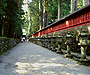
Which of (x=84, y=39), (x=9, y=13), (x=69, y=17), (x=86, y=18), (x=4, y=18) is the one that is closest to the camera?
(x=84, y=39)

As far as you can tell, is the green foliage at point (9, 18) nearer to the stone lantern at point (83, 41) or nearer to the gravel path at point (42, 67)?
the gravel path at point (42, 67)

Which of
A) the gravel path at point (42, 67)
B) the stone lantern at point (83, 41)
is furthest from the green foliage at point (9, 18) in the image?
the stone lantern at point (83, 41)

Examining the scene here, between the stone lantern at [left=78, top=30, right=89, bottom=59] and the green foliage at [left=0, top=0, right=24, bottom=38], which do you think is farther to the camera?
the green foliage at [left=0, top=0, right=24, bottom=38]

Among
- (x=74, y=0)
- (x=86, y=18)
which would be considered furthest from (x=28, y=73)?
(x=74, y=0)

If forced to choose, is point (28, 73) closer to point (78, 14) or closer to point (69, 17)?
point (78, 14)

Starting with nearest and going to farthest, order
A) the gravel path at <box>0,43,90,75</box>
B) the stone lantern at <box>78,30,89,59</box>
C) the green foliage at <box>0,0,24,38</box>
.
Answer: the gravel path at <box>0,43,90,75</box> → the stone lantern at <box>78,30,89,59</box> → the green foliage at <box>0,0,24,38</box>

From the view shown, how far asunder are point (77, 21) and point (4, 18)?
12.5 m

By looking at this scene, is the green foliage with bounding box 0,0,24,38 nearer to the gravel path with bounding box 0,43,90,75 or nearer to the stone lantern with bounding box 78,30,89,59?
the gravel path with bounding box 0,43,90,75

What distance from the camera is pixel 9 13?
52.0ft

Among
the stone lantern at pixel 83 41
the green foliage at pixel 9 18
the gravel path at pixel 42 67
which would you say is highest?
the green foliage at pixel 9 18

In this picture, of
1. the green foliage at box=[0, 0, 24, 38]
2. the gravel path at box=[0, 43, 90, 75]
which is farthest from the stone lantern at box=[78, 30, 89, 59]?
the green foliage at box=[0, 0, 24, 38]

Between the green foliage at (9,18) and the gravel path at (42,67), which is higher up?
the green foliage at (9,18)

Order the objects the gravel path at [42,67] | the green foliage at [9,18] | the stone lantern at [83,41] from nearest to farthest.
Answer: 1. the gravel path at [42,67]
2. the stone lantern at [83,41]
3. the green foliage at [9,18]

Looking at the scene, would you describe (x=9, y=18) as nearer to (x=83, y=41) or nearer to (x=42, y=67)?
(x=42, y=67)
